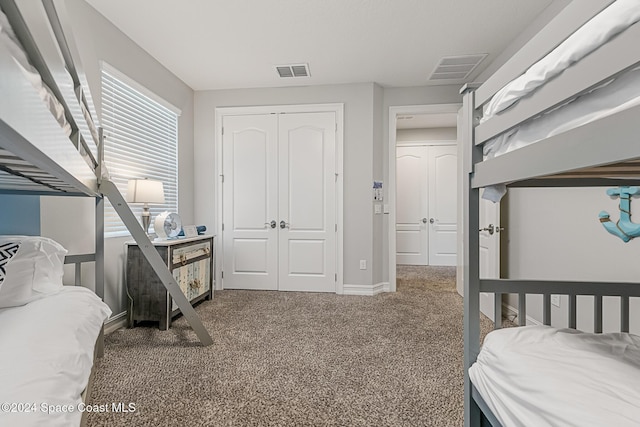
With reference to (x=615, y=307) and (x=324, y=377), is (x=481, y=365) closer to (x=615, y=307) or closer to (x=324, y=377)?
(x=324, y=377)

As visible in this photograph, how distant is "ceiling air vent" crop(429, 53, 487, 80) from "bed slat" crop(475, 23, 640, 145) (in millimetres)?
2718

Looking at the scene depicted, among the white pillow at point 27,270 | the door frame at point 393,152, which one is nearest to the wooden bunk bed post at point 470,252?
the white pillow at point 27,270

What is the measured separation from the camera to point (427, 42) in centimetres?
294

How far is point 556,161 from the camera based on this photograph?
0.73 metres

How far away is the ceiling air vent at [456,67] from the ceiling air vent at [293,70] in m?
1.39

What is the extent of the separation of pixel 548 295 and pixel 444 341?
4.42 ft

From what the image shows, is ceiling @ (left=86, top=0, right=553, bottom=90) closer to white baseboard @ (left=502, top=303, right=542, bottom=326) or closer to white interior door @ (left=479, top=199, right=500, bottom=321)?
white interior door @ (left=479, top=199, right=500, bottom=321)

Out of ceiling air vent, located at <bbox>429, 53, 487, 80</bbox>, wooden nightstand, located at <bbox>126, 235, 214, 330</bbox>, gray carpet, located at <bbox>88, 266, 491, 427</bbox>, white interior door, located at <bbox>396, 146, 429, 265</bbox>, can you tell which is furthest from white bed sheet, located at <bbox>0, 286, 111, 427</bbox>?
white interior door, located at <bbox>396, 146, 429, 265</bbox>

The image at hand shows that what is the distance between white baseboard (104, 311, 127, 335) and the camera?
2594 mm

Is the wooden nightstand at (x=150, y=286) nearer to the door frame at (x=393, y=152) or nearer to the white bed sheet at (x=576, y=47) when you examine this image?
the door frame at (x=393, y=152)

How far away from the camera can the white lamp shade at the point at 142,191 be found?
276 cm

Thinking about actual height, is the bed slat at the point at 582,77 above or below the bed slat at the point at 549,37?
below

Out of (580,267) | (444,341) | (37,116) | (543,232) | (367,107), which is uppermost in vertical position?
(367,107)

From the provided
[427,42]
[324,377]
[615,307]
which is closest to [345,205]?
[427,42]
